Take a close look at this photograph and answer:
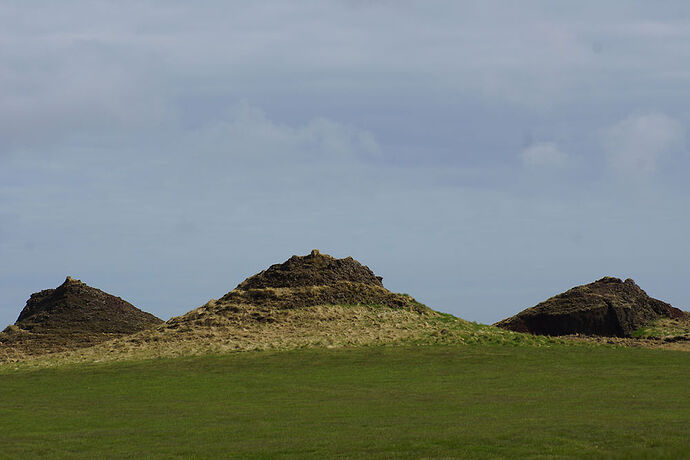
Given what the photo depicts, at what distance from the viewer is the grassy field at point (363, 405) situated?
95.5 feet

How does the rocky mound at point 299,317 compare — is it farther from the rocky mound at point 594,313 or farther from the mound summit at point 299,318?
the rocky mound at point 594,313

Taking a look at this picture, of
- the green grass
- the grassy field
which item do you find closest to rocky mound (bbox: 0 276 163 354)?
the grassy field

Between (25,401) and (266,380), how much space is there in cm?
1513

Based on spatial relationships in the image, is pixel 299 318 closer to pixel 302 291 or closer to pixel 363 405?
pixel 302 291

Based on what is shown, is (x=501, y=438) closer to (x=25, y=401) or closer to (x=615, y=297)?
(x=25, y=401)

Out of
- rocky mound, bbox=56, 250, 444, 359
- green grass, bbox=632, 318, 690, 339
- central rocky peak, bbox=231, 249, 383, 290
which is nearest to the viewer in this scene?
rocky mound, bbox=56, 250, 444, 359

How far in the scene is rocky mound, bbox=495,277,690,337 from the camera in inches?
3457

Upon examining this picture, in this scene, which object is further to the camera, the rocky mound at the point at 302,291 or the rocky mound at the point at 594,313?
the rocky mound at the point at 594,313

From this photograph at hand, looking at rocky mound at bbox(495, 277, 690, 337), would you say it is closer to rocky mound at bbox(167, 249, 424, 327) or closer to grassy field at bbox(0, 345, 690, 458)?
rocky mound at bbox(167, 249, 424, 327)

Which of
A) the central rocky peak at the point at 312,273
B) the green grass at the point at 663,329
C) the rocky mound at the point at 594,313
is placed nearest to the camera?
the central rocky peak at the point at 312,273

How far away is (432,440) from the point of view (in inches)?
1157

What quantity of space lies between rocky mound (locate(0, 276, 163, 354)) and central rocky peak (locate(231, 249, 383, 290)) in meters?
17.4

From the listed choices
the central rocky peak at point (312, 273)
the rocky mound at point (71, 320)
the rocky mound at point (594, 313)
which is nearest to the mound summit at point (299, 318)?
the central rocky peak at point (312, 273)

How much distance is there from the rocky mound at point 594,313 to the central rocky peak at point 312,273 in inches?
773
